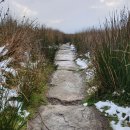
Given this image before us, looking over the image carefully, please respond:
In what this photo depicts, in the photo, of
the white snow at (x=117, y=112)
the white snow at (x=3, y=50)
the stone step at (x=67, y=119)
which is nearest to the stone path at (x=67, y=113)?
the stone step at (x=67, y=119)

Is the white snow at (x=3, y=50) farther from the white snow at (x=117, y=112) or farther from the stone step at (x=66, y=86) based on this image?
the white snow at (x=117, y=112)

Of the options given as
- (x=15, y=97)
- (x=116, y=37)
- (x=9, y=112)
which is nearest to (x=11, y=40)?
(x=15, y=97)

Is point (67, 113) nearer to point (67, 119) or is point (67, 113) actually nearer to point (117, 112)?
point (67, 119)

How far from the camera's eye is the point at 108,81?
18.4 feet

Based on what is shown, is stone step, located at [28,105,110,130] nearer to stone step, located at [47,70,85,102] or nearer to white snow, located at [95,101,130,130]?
white snow, located at [95,101,130,130]

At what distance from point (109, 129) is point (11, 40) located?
2639 mm

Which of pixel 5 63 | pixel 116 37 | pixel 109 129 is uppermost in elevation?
pixel 116 37

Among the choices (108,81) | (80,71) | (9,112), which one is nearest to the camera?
(9,112)

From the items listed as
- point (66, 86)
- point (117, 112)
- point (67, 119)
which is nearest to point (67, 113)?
point (67, 119)

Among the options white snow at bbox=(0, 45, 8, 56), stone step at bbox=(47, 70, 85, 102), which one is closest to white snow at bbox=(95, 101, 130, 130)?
stone step at bbox=(47, 70, 85, 102)

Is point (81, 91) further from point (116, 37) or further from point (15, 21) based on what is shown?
→ point (15, 21)

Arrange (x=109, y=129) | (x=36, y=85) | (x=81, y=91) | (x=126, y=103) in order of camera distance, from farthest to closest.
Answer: (x=81, y=91), (x=36, y=85), (x=126, y=103), (x=109, y=129)

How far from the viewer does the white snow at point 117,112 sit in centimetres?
457

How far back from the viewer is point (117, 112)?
4.97m
